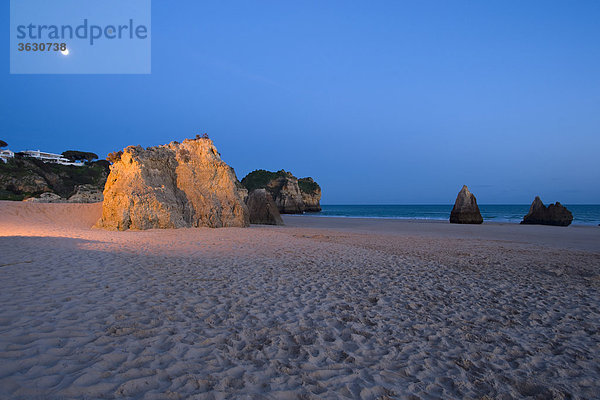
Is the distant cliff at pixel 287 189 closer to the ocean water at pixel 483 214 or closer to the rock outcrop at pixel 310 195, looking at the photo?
the rock outcrop at pixel 310 195

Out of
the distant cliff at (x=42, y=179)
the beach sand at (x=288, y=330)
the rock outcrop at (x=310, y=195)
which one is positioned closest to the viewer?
the beach sand at (x=288, y=330)

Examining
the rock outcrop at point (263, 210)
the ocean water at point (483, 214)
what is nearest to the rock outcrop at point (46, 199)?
the rock outcrop at point (263, 210)

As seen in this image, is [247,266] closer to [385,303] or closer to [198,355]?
[385,303]

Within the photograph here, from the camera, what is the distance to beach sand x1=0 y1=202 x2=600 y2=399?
9.65 feet

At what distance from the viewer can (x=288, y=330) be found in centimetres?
421

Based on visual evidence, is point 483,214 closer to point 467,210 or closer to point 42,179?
point 467,210

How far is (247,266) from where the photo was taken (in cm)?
809

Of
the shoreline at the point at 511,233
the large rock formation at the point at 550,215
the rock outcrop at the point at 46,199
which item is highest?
the rock outcrop at the point at 46,199

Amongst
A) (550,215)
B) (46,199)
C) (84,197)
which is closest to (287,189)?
(84,197)

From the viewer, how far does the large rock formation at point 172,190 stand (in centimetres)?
1582

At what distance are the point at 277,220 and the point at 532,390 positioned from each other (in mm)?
21397

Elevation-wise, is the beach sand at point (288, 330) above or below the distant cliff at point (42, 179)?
Answer: below

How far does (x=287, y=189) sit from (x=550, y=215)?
154 feet

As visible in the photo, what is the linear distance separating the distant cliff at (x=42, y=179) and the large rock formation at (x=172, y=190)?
555 inches
